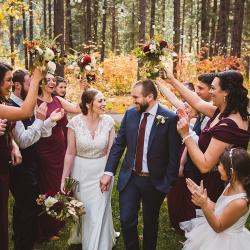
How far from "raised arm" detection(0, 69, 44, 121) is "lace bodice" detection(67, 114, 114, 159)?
4.74 feet

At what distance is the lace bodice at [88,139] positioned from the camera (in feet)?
16.5

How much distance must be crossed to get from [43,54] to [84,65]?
6.27 ft

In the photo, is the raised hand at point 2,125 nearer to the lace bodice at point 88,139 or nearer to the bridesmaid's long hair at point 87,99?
the lace bodice at point 88,139

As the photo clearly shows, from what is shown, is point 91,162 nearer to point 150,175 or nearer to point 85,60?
point 150,175

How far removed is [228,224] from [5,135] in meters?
2.40

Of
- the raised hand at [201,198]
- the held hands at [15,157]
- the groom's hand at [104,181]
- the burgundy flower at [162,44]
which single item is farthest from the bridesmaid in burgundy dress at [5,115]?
the raised hand at [201,198]

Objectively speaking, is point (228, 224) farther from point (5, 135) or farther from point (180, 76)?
point (180, 76)

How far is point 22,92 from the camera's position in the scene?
509 cm

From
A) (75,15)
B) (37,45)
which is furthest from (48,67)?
(75,15)

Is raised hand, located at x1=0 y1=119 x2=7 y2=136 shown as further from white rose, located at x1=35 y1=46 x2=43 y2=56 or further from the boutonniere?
the boutonniere

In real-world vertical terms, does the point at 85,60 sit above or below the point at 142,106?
above

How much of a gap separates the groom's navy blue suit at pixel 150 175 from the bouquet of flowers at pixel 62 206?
0.57 metres

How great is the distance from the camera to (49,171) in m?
5.67

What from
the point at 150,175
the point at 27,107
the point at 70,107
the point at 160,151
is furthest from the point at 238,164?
the point at 70,107
